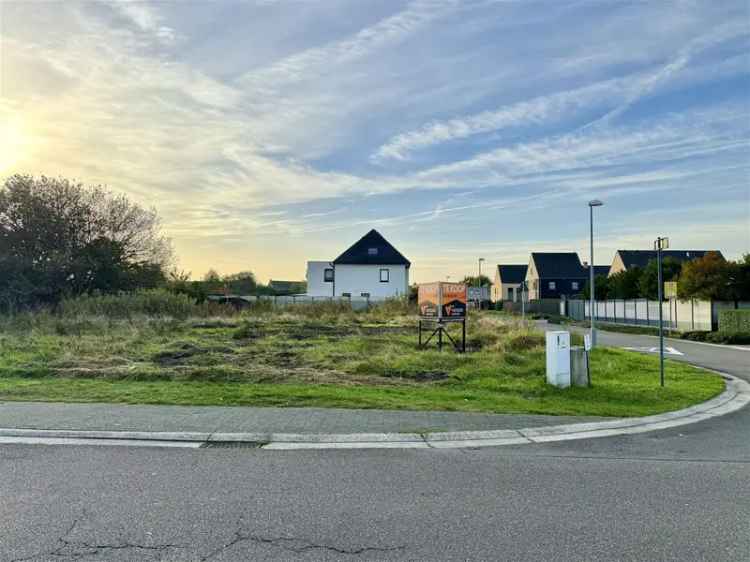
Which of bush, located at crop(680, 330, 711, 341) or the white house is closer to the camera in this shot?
bush, located at crop(680, 330, 711, 341)

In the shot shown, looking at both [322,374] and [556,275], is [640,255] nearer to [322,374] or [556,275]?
[556,275]

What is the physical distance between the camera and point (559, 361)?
34.9 feet

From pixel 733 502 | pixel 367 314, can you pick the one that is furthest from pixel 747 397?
pixel 367 314

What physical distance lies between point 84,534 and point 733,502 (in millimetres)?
5377

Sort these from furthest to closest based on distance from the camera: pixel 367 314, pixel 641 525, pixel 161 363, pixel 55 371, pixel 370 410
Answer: pixel 367 314 → pixel 161 363 → pixel 55 371 → pixel 370 410 → pixel 641 525

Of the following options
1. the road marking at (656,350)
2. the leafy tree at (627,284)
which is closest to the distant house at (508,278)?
the leafy tree at (627,284)

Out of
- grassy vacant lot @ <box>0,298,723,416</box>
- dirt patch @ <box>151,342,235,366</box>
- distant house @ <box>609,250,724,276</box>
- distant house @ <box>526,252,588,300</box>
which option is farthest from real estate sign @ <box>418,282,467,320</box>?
distant house @ <box>526,252,588,300</box>

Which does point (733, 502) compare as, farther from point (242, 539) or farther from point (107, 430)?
point (107, 430)

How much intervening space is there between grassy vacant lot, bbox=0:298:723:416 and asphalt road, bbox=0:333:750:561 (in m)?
2.59

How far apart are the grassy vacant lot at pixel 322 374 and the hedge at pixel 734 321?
45.0 ft

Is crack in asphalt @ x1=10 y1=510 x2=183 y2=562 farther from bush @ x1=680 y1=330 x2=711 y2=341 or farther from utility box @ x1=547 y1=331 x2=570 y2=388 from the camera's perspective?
bush @ x1=680 y1=330 x2=711 y2=341

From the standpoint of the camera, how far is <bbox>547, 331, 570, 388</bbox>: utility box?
10.6 m

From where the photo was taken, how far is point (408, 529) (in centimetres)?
419

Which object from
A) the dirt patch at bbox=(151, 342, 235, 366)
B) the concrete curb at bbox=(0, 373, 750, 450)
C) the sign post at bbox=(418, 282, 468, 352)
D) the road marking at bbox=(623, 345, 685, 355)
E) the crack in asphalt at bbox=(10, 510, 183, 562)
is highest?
the sign post at bbox=(418, 282, 468, 352)
